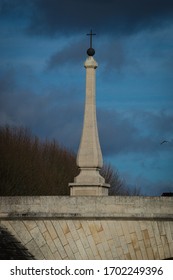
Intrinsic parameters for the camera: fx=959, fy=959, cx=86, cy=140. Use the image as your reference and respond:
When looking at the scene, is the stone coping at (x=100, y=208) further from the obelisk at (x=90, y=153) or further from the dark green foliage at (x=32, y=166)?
the dark green foliage at (x=32, y=166)

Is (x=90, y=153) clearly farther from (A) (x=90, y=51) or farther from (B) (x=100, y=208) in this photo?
(A) (x=90, y=51)

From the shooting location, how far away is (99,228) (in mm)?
27344

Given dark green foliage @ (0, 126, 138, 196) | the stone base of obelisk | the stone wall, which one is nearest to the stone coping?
the stone wall

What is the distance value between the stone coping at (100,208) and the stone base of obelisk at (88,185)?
1.38 m

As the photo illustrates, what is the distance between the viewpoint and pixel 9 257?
27.1 meters

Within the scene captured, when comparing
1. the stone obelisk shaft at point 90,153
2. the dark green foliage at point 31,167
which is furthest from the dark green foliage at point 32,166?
the stone obelisk shaft at point 90,153

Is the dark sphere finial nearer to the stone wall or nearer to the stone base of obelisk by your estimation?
the stone base of obelisk

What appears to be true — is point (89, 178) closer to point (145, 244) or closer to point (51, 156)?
point (145, 244)

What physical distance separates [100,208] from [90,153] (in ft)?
7.83

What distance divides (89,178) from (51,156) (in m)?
20.2

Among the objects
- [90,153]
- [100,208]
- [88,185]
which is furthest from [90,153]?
[100,208]

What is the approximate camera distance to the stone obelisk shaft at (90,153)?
2890 cm

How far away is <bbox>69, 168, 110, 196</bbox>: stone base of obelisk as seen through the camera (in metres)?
28.8

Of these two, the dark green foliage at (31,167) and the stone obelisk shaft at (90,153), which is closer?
the stone obelisk shaft at (90,153)
